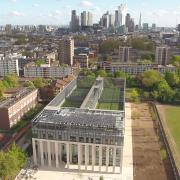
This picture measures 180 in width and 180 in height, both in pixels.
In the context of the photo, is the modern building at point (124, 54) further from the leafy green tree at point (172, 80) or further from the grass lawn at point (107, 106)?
the grass lawn at point (107, 106)

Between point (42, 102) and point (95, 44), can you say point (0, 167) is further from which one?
point (95, 44)

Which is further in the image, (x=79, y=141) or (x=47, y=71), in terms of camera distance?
(x=47, y=71)

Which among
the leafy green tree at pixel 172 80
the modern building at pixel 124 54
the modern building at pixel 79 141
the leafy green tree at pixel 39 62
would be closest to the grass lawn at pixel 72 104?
the modern building at pixel 79 141

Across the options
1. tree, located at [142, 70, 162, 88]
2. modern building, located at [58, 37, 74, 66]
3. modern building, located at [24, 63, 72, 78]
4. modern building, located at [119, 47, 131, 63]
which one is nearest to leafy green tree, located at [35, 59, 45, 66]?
modern building, located at [24, 63, 72, 78]

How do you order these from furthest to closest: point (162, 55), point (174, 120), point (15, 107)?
point (162, 55), point (174, 120), point (15, 107)

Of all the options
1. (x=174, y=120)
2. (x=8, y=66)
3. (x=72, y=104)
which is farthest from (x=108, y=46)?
(x=72, y=104)

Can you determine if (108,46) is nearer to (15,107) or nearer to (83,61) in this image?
(83,61)

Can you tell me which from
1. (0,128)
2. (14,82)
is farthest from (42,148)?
(14,82)
